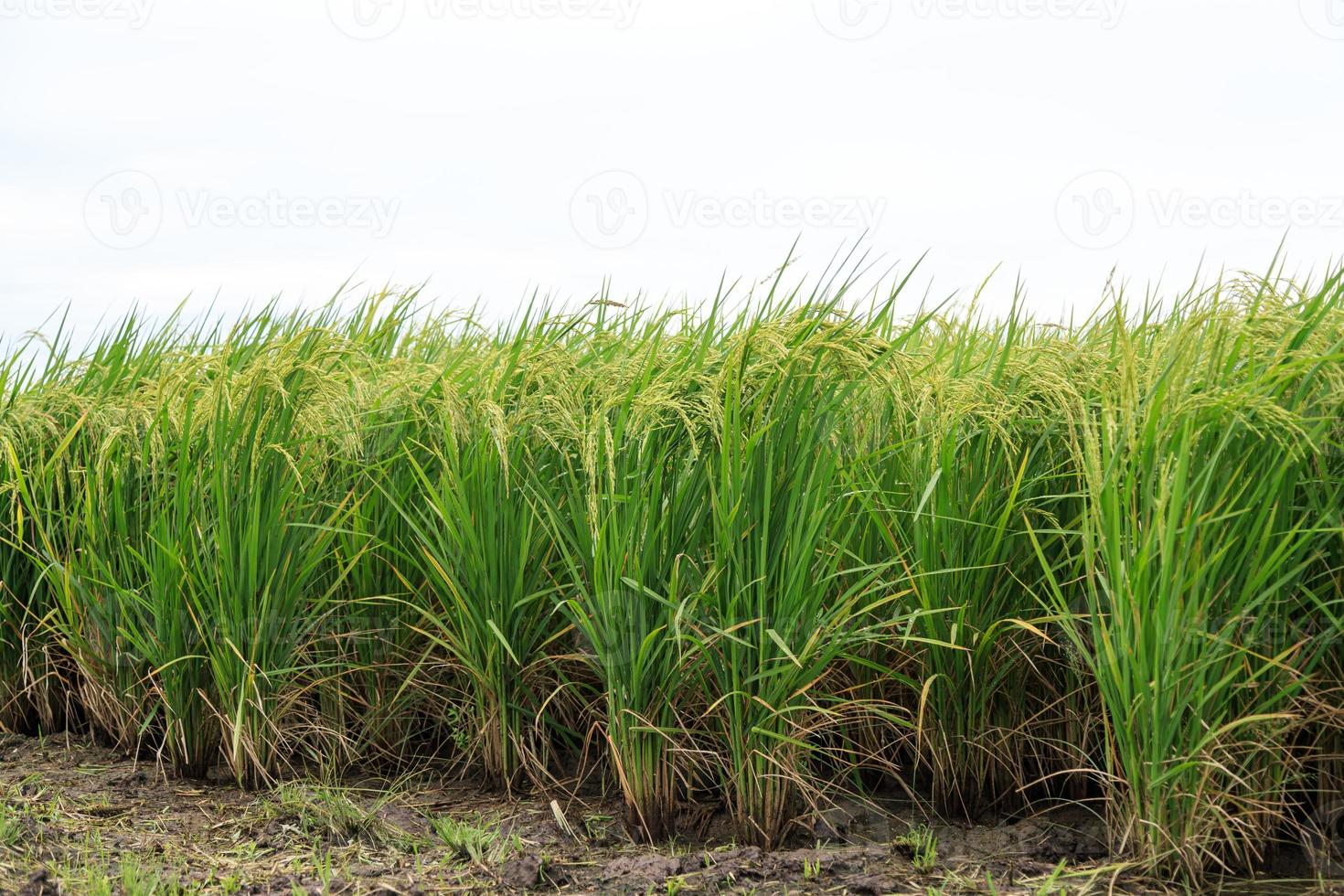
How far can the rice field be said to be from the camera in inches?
115

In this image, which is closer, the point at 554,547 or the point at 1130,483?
the point at 1130,483

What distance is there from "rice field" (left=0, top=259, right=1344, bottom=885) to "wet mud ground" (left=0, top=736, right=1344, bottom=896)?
0.45 feet

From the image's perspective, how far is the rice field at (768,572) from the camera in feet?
9.59

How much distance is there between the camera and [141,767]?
167 inches

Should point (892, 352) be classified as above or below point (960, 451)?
above

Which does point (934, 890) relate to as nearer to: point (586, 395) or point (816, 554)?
point (816, 554)

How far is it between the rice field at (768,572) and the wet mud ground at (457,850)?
138mm

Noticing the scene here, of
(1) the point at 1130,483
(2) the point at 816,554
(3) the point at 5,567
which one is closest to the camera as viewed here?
(1) the point at 1130,483

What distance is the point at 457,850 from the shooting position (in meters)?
3.35

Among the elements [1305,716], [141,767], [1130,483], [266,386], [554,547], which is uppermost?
[266,386]

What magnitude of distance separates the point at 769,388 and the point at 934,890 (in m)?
1.46

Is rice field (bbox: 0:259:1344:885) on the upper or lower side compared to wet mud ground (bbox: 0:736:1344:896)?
upper

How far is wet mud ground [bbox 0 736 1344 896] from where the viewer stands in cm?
305

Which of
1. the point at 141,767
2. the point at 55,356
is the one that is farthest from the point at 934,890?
the point at 55,356
